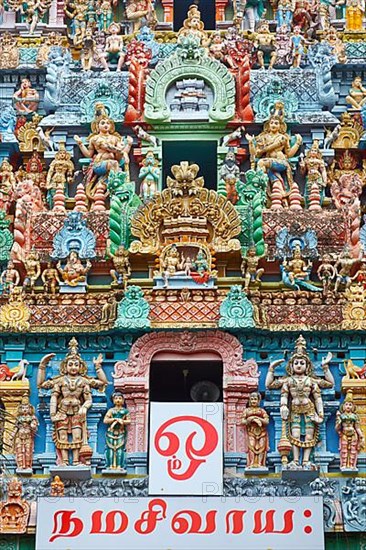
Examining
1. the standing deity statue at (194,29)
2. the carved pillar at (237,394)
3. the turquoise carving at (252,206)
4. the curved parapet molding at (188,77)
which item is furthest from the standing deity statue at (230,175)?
the carved pillar at (237,394)

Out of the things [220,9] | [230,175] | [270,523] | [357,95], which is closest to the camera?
[270,523]

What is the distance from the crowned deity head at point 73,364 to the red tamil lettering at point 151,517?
2199mm

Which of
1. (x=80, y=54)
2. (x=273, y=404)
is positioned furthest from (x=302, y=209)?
(x=80, y=54)

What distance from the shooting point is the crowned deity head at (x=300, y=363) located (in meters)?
19.0

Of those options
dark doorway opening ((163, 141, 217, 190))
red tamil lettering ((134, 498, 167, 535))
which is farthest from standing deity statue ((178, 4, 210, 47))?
red tamil lettering ((134, 498, 167, 535))

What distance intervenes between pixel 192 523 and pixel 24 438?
2.63 m

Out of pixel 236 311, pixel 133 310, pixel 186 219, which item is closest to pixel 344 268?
pixel 236 311

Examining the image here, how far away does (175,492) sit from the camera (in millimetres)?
18328

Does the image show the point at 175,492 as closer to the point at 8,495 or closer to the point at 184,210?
the point at 8,495

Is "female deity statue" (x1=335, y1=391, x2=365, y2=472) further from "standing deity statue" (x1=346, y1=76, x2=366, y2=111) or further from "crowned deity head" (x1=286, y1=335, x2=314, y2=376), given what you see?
"standing deity statue" (x1=346, y1=76, x2=366, y2=111)

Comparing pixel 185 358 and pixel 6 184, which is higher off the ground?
pixel 6 184

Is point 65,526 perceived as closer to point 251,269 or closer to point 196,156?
point 251,269

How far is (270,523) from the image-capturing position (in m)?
18.0

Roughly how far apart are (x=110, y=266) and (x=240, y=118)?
134 inches
